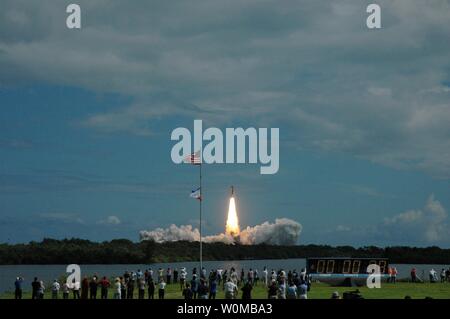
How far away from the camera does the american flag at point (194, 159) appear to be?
66938mm

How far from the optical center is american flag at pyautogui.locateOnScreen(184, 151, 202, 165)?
66938mm

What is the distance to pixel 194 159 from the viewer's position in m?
67.3

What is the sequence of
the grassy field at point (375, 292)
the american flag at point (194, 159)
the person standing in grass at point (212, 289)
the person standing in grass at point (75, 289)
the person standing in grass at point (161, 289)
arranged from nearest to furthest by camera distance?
Answer: the person standing in grass at point (212, 289) < the person standing in grass at point (161, 289) < the person standing in grass at point (75, 289) < the grassy field at point (375, 292) < the american flag at point (194, 159)

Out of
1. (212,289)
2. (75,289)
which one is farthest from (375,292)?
(75,289)

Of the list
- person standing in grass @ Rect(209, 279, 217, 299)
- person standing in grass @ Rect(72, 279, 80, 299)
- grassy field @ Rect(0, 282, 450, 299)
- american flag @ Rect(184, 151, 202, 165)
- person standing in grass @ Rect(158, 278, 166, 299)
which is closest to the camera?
person standing in grass @ Rect(209, 279, 217, 299)

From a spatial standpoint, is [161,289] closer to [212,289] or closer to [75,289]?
[212,289]

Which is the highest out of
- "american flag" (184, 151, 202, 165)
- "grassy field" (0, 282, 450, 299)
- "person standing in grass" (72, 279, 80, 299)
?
"american flag" (184, 151, 202, 165)

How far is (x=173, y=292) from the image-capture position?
57188mm

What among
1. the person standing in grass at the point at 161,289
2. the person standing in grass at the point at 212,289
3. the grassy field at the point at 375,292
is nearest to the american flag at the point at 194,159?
the grassy field at the point at 375,292

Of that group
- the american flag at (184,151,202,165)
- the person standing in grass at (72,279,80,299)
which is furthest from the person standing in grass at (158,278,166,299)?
the american flag at (184,151,202,165)

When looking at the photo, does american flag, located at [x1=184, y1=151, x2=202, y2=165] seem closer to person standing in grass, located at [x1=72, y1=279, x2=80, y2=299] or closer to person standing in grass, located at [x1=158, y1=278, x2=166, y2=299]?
person standing in grass, located at [x1=72, y1=279, x2=80, y2=299]

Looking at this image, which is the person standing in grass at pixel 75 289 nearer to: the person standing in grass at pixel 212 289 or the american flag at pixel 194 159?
the person standing in grass at pixel 212 289
